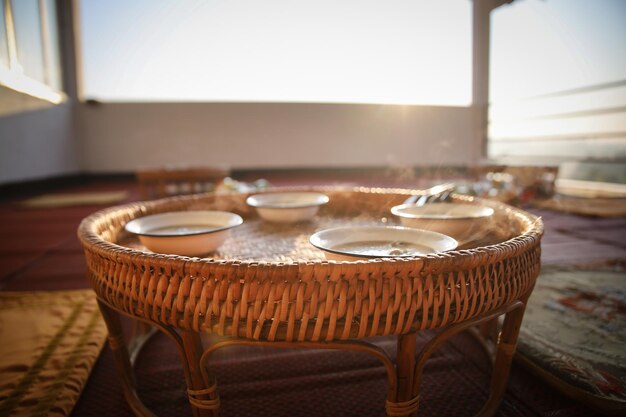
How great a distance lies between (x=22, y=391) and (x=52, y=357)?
0.38 ft

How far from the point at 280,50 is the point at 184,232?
559 cm

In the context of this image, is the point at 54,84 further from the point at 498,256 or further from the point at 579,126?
the point at 579,126

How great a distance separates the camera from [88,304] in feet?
3.37

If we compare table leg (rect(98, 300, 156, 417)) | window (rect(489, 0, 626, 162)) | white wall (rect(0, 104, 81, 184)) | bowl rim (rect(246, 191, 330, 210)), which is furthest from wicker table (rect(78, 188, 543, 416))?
window (rect(489, 0, 626, 162))

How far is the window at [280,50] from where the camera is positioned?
514cm

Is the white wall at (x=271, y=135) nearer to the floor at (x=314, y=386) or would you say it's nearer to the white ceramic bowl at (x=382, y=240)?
the floor at (x=314, y=386)

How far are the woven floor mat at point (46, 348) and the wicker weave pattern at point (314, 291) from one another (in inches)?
13.7

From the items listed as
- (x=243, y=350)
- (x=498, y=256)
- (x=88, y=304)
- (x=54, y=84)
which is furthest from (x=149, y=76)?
(x=498, y=256)

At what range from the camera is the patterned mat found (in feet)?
2.07

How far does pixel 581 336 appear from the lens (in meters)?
0.80

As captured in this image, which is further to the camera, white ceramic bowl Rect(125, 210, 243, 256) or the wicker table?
white ceramic bowl Rect(125, 210, 243, 256)

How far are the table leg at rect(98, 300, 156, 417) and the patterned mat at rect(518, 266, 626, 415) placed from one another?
0.69m

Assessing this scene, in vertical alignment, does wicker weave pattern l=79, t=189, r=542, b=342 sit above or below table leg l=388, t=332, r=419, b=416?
above

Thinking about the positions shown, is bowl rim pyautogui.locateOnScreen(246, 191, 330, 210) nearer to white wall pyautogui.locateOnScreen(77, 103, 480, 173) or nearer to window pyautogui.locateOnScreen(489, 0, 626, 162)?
window pyautogui.locateOnScreen(489, 0, 626, 162)
